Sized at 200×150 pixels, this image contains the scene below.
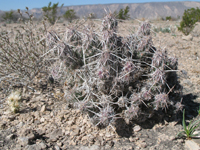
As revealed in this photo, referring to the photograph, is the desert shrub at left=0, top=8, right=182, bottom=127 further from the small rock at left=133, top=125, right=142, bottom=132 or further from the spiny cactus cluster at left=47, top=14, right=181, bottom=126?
the small rock at left=133, top=125, right=142, bottom=132

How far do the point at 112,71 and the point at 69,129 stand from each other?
1013 millimetres

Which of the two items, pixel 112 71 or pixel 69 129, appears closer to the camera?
pixel 112 71

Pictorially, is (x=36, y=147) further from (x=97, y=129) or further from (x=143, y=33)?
(x=143, y=33)

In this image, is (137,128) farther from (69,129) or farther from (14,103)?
(14,103)

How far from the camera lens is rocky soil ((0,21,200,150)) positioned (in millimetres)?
2189

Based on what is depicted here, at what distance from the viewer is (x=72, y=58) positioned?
2213 millimetres

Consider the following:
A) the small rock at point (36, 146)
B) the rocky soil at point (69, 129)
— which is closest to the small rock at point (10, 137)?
the rocky soil at point (69, 129)

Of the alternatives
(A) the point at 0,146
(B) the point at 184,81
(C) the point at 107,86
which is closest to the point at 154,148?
(C) the point at 107,86

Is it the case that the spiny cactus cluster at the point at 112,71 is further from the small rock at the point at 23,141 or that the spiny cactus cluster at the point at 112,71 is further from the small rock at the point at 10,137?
the small rock at the point at 10,137

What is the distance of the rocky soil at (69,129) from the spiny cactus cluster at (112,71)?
0.20 meters

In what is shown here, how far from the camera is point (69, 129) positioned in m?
2.47

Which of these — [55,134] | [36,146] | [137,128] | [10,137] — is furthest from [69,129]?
[137,128]

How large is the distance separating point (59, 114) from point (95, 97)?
73 cm

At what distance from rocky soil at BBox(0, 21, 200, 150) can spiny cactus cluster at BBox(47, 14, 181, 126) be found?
20 centimetres
